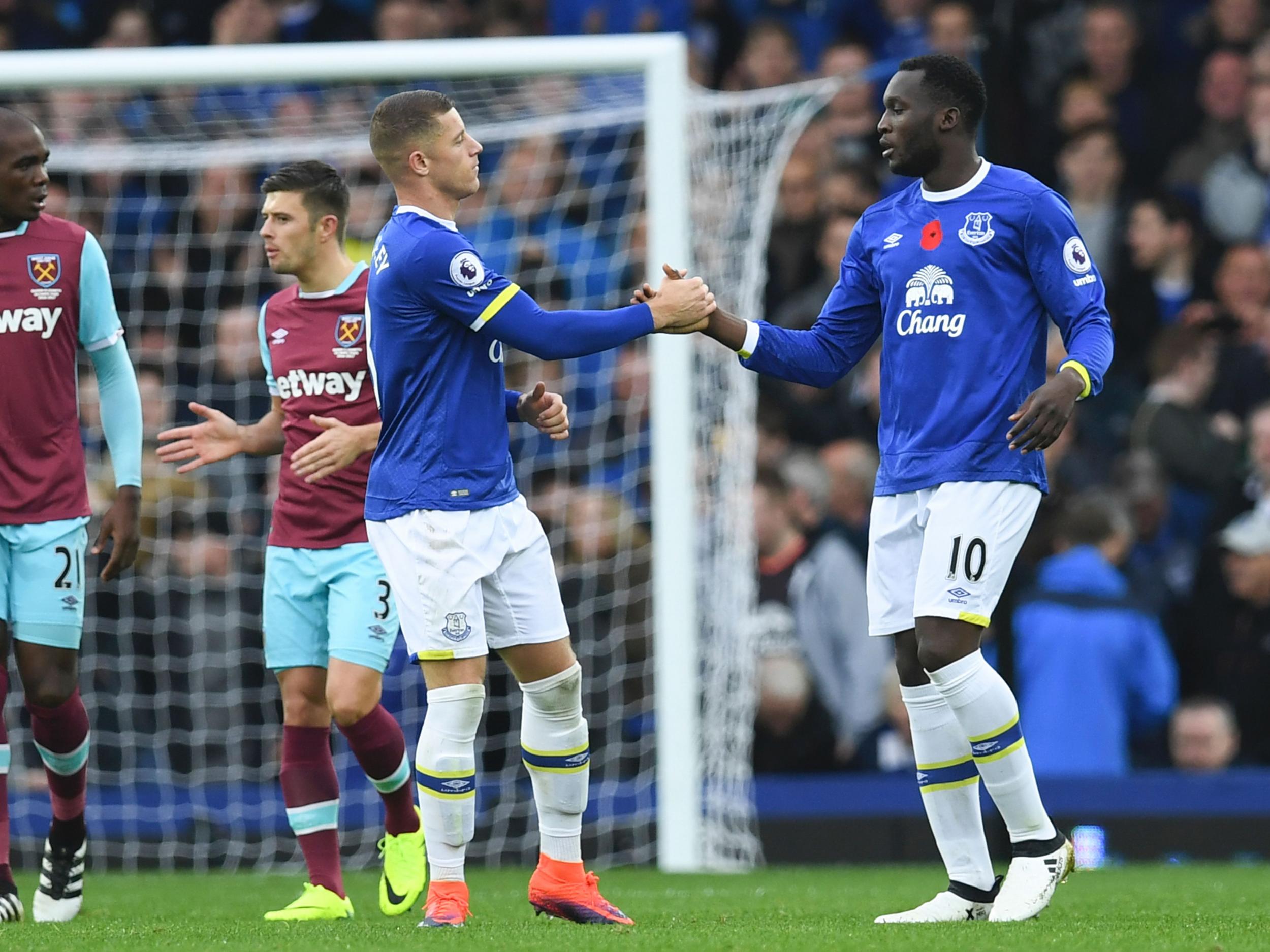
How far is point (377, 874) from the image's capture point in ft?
27.5

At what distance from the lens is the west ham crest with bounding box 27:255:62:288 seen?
227 inches

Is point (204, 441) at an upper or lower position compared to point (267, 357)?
lower

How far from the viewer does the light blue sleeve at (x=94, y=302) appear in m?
5.88

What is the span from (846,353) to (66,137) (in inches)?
258

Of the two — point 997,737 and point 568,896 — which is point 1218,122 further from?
point 568,896

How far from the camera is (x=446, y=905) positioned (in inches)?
195

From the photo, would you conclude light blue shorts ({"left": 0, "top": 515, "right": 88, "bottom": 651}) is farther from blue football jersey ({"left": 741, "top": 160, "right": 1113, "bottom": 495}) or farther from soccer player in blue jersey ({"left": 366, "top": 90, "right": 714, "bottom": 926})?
blue football jersey ({"left": 741, "top": 160, "right": 1113, "bottom": 495})

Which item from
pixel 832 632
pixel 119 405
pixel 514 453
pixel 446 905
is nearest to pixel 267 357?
pixel 119 405

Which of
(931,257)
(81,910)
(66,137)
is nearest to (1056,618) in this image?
(931,257)

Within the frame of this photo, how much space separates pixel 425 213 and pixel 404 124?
256mm

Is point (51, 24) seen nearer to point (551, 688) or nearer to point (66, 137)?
point (66, 137)

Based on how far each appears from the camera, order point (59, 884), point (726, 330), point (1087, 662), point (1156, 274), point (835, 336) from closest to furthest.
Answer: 1. point (726, 330)
2. point (835, 336)
3. point (59, 884)
4. point (1087, 662)
5. point (1156, 274)

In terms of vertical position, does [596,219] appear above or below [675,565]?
above

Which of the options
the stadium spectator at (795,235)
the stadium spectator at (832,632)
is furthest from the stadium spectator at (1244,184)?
the stadium spectator at (832,632)
